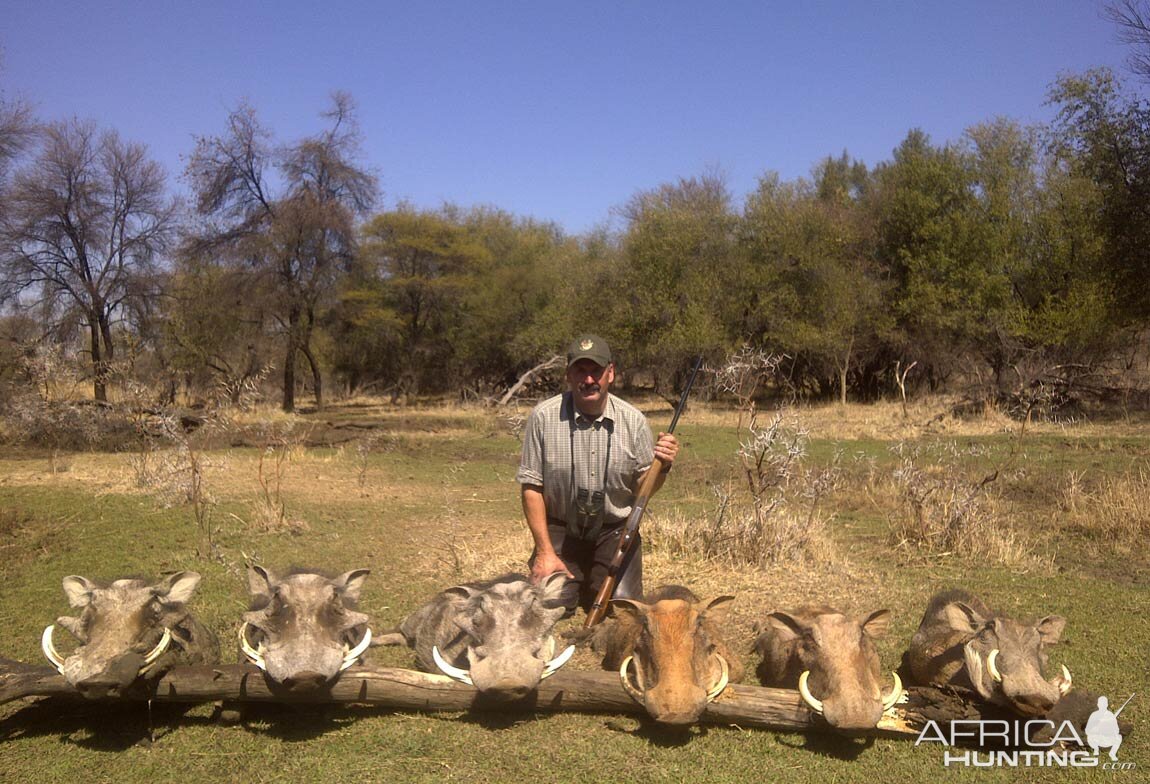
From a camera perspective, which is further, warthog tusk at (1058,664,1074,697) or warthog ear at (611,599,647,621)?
warthog ear at (611,599,647,621)

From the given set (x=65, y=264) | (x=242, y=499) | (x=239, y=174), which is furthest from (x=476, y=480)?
(x=239, y=174)

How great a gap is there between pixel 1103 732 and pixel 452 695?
9.33 feet

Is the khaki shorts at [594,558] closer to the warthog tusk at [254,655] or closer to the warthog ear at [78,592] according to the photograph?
the warthog tusk at [254,655]

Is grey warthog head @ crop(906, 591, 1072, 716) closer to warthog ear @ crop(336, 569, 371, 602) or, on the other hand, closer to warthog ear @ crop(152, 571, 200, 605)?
warthog ear @ crop(336, 569, 371, 602)

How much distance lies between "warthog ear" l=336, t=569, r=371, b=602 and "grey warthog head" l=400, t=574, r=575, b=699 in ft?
1.49

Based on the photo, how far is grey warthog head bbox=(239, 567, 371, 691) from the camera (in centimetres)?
357

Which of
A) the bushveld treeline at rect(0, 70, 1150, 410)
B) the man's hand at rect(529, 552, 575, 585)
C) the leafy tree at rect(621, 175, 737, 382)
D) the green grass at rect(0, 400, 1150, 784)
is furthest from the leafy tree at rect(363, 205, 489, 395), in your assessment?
the man's hand at rect(529, 552, 575, 585)

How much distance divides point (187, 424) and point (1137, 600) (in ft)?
54.2

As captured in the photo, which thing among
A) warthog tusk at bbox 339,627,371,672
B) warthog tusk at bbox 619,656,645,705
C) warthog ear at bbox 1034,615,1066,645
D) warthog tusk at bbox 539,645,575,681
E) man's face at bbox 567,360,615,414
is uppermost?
man's face at bbox 567,360,615,414

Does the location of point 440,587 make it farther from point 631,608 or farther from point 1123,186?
point 1123,186

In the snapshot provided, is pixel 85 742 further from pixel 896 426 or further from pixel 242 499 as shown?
pixel 896 426

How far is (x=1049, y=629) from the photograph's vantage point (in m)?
3.90

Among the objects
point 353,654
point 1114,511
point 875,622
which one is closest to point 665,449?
point 875,622

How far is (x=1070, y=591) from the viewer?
6215 millimetres
